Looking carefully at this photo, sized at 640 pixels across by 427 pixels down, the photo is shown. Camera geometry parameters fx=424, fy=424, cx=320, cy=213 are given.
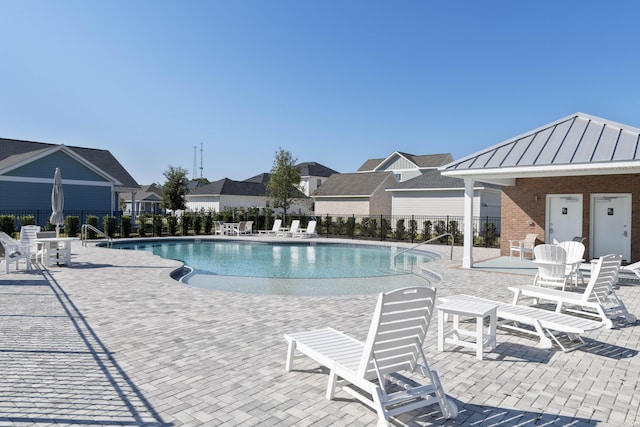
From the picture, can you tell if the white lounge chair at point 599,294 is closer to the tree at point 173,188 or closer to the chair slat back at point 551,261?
the chair slat back at point 551,261

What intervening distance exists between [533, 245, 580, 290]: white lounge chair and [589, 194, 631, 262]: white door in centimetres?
681

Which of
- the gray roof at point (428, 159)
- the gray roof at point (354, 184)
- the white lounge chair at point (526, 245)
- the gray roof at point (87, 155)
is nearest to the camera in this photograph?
the white lounge chair at point (526, 245)

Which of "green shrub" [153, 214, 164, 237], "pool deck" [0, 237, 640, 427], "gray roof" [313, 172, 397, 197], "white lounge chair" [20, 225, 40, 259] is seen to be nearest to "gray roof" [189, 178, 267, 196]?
"gray roof" [313, 172, 397, 197]

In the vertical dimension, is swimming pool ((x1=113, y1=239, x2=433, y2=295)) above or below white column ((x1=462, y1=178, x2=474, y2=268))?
below

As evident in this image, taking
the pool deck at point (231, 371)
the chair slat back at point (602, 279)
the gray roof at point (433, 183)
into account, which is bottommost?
the pool deck at point (231, 371)

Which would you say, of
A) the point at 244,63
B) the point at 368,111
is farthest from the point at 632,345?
the point at 368,111

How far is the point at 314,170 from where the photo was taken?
5878 cm

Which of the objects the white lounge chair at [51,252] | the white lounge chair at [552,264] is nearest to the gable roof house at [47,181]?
the white lounge chair at [51,252]

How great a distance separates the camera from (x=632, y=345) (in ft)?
18.4

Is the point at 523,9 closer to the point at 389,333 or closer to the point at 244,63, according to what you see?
the point at 244,63

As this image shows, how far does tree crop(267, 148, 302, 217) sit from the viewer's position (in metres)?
35.0

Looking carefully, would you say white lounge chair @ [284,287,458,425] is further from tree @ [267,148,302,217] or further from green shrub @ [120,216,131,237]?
tree @ [267,148,302,217]

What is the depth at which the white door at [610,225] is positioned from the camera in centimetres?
1392

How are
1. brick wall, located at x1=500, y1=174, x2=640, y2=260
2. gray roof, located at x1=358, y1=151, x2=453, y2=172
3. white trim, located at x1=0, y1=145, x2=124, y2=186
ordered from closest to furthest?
brick wall, located at x1=500, y1=174, x2=640, y2=260
white trim, located at x1=0, y1=145, x2=124, y2=186
gray roof, located at x1=358, y1=151, x2=453, y2=172
